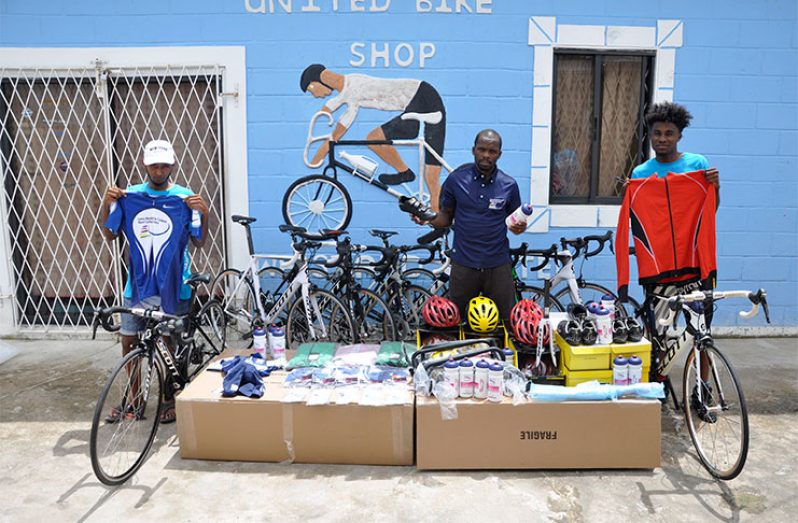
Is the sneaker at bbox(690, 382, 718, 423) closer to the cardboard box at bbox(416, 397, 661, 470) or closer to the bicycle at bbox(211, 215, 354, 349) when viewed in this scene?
the cardboard box at bbox(416, 397, 661, 470)

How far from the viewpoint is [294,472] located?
11.4 feet

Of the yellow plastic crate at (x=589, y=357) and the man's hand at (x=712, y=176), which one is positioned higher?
the man's hand at (x=712, y=176)

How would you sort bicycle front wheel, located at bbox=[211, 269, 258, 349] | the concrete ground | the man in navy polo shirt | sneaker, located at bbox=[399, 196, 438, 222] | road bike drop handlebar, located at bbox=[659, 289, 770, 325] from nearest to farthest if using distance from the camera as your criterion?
the concrete ground → road bike drop handlebar, located at bbox=[659, 289, 770, 325] → the man in navy polo shirt → sneaker, located at bbox=[399, 196, 438, 222] → bicycle front wheel, located at bbox=[211, 269, 258, 349]

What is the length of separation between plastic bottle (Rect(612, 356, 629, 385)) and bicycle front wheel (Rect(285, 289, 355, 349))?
2.32 m

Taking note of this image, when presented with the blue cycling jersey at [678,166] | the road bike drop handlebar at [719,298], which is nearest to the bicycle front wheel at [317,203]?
the blue cycling jersey at [678,166]

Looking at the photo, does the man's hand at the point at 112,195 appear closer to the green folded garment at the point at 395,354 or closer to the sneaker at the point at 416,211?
the sneaker at the point at 416,211

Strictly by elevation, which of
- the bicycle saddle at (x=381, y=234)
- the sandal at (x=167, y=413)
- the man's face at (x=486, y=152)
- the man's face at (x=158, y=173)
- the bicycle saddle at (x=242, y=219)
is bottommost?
the sandal at (x=167, y=413)

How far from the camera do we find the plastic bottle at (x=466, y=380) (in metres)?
3.48

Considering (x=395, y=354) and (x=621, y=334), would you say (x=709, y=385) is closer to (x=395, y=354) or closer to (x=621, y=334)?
(x=621, y=334)

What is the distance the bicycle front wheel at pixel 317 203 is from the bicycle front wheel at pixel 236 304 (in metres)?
0.74

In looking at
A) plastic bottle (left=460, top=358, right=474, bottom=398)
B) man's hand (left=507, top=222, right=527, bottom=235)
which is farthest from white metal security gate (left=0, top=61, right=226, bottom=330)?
plastic bottle (left=460, top=358, right=474, bottom=398)

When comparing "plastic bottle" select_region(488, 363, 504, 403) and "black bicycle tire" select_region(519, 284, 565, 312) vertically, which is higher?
"black bicycle tire" select_region(519, 284, 565, 312)

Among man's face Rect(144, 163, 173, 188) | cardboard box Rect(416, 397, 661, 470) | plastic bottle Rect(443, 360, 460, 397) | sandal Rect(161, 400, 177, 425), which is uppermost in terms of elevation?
man's face Rect(144, 163, 173, 188)

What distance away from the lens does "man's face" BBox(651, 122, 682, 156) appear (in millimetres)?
3979
